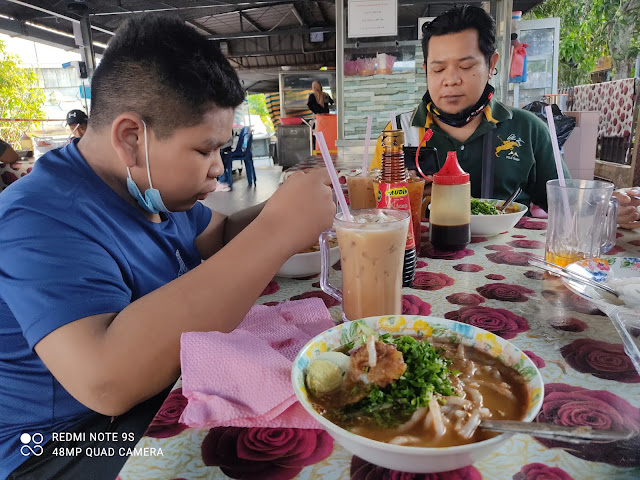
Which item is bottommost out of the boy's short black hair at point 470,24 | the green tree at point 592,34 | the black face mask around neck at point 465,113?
the black face mask around neck at point 465,113

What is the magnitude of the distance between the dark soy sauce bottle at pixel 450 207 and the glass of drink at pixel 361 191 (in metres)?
0.20

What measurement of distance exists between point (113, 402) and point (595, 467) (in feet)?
2.27

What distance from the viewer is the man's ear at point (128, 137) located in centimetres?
97

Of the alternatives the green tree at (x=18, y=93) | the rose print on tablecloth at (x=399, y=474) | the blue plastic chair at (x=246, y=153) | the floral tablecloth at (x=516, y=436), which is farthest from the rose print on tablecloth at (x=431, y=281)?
the green tree at (x=18, y=93)

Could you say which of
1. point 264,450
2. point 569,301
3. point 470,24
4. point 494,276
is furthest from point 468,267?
point 470,24

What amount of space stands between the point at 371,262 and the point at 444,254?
1.89ft

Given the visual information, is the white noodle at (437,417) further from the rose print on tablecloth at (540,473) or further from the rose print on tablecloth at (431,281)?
the rose print on tablecloth at (431,281)

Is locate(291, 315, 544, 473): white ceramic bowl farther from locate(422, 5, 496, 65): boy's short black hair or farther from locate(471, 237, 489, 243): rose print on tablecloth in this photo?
locate(422, 5, 496, 65): boy's short black hair

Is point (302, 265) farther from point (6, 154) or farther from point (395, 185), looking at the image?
point (6, 154)

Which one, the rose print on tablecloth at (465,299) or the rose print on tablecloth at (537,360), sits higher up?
the rose print on tablecloth at (537,360)

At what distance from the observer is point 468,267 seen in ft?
4.05

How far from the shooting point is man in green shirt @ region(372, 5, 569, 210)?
2.22 m

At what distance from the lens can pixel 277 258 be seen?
90cm

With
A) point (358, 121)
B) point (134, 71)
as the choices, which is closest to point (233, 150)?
point (358, 121)
